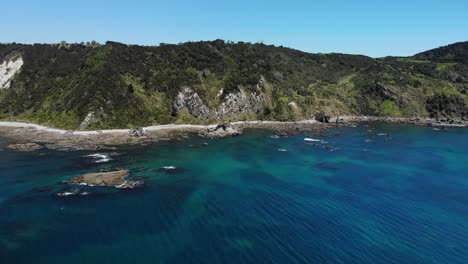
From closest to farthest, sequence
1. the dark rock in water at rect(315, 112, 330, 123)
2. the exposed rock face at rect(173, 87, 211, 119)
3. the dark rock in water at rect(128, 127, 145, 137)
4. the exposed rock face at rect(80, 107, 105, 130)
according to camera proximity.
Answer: the dark rock in water at rect(128, 127, 145, 137), the exposed rock face at rect(80, 107, 105, 130), the exposed rock face at rect(173, 87, 211, 119), the dark rock in water at rect(315, 112, 330, 123)

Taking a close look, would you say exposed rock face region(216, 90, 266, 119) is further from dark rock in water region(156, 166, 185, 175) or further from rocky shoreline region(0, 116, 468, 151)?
dark rock in water region(156, 166, 185, 175)

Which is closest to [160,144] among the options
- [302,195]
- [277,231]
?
[302,195]

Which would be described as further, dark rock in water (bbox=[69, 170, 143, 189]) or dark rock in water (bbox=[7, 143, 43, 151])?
dark rock in water (bbox=[7, 143, 43, 151])

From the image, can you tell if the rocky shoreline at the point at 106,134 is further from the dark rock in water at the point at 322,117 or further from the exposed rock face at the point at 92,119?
the dark rock in water at the point at 322,117

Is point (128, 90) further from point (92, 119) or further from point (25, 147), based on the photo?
point (25, 147)

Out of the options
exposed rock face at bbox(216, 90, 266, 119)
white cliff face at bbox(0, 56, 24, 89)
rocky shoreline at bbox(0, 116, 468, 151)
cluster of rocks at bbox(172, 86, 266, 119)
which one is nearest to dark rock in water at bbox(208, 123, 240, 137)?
rocky shoreline at bbox(0, 116, 468, 151)

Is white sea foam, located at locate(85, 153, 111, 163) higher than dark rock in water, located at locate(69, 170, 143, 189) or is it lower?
higher

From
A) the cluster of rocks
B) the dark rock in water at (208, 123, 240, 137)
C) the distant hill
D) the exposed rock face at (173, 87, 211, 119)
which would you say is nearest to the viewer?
the dark rock in water at (208, 123, 240, 137)

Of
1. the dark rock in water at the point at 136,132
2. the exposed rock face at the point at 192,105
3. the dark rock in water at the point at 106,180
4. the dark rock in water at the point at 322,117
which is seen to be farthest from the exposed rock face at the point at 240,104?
the dark rock in water at the point at 106,180
